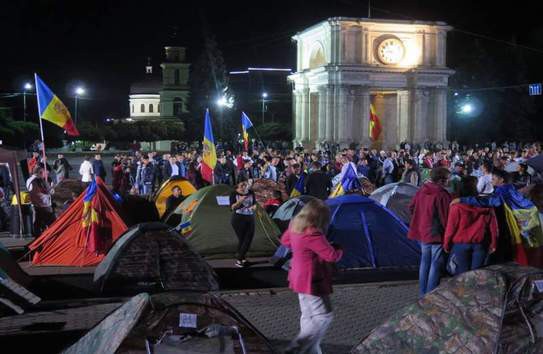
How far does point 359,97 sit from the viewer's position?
161 ft

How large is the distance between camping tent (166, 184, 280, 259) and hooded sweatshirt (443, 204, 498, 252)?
527 cm

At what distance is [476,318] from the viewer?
5988mm

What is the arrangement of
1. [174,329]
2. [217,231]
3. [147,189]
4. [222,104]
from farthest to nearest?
[222,104] → [147,189] → [217,231] → [174,329]

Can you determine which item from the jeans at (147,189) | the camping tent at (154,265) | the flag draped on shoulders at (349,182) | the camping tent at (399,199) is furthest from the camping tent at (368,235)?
the jeans at (147,189)

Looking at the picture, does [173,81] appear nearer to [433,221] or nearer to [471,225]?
[433,221]

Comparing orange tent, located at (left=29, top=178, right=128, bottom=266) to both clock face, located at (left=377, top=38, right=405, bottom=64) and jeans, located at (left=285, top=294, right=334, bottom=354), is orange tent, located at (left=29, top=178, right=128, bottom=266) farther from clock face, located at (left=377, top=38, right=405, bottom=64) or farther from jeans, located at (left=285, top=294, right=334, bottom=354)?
clock face, located at (left=377, top=38, right=405, bottom=64)

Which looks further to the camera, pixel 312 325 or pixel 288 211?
pixel 288 211

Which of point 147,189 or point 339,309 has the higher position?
point 147,189

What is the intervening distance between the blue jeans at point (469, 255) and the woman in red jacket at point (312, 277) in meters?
2.93

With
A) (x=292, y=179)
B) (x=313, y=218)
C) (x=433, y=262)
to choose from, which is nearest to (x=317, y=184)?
(x=292, y=179)

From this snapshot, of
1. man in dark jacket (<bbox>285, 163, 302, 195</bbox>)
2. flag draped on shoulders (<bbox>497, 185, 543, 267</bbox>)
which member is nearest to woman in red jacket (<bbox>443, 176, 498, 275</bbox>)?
flag draped on shoulders (<bbox>497, 185, 543, 267</bbox>)

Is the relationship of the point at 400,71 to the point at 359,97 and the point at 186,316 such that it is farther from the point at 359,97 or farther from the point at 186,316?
the point at 186,316

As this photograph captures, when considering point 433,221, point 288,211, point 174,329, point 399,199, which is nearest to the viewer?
point 174,329

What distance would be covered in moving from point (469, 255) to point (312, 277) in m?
3.25
